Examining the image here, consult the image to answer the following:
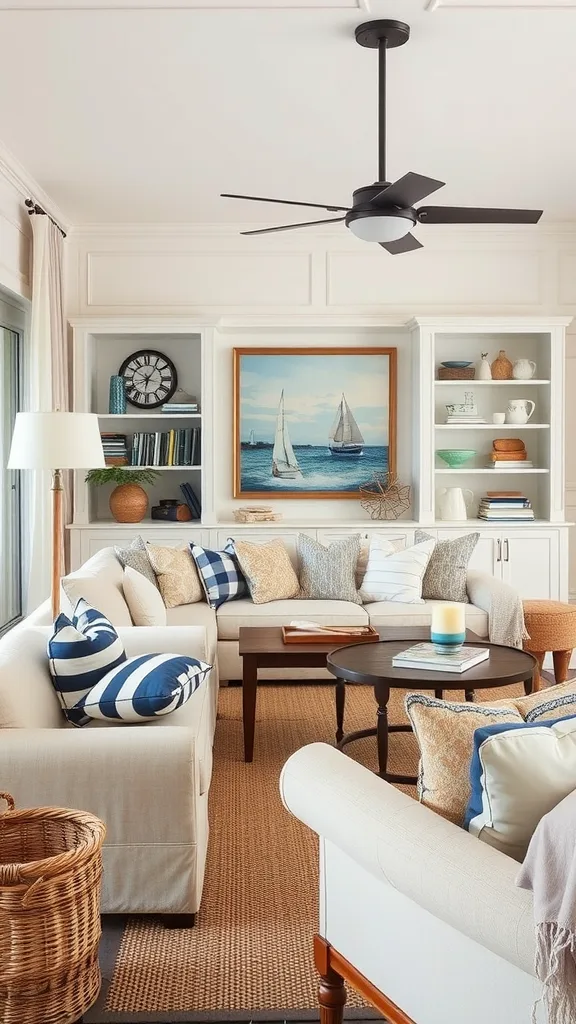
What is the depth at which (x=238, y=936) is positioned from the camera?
2533mm

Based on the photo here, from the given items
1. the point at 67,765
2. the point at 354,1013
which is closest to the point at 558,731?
the point at 354,1013

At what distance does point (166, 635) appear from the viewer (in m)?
3.71

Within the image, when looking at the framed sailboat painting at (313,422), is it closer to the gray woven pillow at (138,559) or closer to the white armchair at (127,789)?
the gray woven pillow at (138,559)

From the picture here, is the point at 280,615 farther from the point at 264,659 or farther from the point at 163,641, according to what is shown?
the point at 163,641

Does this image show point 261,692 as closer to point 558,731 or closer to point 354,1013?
point 354,1013

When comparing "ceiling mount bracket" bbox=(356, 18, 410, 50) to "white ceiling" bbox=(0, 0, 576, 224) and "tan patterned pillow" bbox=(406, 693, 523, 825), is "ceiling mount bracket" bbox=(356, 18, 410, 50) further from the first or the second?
"tan patterned pillow" bbox=(406, 693, 523, 825)

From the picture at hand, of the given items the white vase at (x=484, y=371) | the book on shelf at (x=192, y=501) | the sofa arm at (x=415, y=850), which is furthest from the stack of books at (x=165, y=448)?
the sofa arm at (x=415, y=850)

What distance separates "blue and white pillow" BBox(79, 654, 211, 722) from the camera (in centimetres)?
269

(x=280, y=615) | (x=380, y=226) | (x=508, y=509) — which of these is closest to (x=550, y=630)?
(x=508, y=509)

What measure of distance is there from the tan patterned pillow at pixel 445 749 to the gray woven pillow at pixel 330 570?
3486mm

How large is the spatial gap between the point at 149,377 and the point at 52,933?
469cm

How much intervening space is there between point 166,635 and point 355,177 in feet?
9.65

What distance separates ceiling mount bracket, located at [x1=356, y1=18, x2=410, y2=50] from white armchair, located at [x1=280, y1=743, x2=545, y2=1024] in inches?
102

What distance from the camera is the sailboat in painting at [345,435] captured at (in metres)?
6.42
